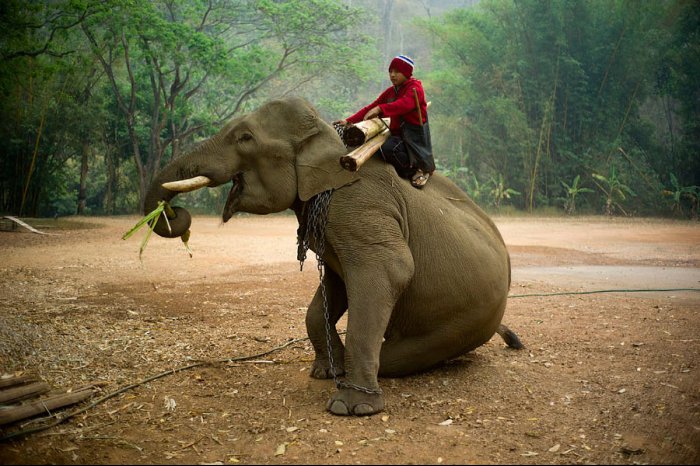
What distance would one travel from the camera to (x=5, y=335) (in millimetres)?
4684

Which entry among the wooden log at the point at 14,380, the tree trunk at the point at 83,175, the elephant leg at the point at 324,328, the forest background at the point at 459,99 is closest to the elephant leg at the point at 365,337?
the elephant leg at the point at 324,328

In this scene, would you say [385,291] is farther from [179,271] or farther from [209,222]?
[209,222]

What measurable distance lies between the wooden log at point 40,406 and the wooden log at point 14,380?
264mm

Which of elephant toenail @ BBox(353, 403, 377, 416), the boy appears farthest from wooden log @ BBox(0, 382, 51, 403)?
the boy

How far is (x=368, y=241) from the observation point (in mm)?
3924

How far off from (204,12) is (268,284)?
51.9 feet

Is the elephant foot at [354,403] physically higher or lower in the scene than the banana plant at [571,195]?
lower

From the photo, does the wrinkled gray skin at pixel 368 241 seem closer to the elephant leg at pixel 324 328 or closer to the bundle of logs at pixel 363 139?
the elephant leg at pixel 324 328

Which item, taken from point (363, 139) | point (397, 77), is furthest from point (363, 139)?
point (397, 77)

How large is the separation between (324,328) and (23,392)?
1.82 metres

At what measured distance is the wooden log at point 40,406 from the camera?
3429 mm

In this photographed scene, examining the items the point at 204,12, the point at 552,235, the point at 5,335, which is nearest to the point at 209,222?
the point at 204,12

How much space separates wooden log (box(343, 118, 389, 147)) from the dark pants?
11 cm

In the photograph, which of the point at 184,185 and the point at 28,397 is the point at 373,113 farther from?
the point at 28,397
